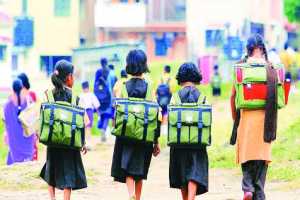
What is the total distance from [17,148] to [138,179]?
6893mm

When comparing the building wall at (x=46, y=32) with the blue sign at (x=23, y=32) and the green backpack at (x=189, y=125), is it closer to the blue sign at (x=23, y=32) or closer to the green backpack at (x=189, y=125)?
the blue sign at (x=23, y=32)

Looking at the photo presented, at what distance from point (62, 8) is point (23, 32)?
2.60m

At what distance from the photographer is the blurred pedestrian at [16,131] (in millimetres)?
18844

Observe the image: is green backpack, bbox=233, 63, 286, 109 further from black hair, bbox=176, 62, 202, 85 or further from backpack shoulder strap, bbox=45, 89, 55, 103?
backpack shoulder strap, bbox=45, 89, 55, 103

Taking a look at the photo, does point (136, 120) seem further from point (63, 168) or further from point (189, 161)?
point (63, 168)

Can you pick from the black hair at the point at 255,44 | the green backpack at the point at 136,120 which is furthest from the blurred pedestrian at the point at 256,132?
the green backpack at the point at 136,120

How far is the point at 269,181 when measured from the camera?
16.1 m

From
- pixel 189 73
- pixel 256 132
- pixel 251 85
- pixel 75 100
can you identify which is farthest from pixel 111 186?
pixel 251 85

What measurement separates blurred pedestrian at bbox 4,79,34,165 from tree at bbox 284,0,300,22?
150ft

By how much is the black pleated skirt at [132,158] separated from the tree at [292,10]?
171 ft

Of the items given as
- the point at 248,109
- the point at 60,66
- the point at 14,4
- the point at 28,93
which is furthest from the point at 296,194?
the point at 14,4

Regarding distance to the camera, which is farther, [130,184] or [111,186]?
[111,186]

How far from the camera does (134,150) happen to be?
12.9 metres

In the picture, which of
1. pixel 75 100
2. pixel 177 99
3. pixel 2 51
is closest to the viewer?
pixel 177 99
